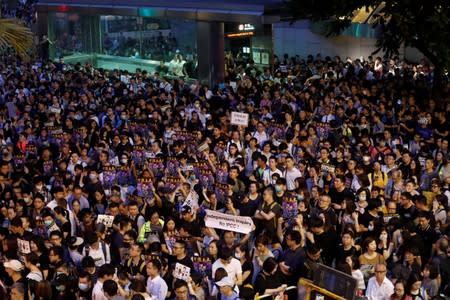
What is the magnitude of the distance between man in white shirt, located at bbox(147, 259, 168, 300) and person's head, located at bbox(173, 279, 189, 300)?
0.34m

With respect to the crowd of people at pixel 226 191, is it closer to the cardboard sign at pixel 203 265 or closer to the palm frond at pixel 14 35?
the cardboard sign at pixel 203 265

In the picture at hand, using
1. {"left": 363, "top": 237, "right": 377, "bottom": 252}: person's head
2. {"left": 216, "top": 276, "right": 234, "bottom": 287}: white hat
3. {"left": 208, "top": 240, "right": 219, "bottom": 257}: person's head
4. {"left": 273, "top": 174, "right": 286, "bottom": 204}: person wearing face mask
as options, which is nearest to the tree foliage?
{"left": 273, "top": 174, "right": 286, "bottom": 204}: person wearing face mask

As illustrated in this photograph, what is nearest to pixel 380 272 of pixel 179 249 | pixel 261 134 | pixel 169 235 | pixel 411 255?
pixel 411 255

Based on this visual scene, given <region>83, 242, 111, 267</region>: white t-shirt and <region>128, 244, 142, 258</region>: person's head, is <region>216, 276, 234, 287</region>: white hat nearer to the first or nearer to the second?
<region>128, 244, 142, 258</region>: person's head

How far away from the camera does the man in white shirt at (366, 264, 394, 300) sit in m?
8.20

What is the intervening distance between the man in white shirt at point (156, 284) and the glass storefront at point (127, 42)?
56.6 feet

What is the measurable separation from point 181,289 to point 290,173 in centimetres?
437

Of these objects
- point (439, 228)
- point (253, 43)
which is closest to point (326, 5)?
point (253, 43)

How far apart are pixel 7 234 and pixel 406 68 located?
13.9m

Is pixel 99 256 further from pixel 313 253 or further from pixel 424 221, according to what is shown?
pixel 424 221

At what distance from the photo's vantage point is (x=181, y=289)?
311 inches

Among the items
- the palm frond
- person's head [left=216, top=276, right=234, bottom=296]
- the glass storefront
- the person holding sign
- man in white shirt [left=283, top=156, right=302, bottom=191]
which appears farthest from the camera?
the glass storefront

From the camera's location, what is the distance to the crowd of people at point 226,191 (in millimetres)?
8578

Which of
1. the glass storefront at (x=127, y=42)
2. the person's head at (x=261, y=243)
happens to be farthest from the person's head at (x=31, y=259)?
the glass storefront at (x=127, y=42)
